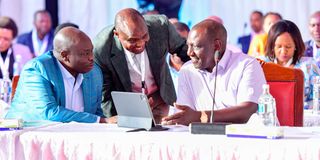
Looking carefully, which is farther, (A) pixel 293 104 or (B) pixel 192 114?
(A) pixel 293 104

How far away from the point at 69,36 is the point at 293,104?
4.28 ft

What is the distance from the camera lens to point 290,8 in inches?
342

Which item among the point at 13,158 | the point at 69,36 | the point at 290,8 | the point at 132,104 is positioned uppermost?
the point at 290,8

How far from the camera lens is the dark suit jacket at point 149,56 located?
4582 mm

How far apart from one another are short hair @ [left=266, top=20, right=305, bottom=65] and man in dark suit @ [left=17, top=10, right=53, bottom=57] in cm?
405

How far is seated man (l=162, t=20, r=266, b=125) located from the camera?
3967mm

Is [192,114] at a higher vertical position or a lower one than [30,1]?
lower

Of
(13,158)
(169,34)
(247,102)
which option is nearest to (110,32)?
(169,34)

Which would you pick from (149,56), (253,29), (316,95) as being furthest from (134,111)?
(253,29)

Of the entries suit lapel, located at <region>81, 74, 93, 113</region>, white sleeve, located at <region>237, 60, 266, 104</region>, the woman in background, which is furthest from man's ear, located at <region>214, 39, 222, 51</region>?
the woman in background

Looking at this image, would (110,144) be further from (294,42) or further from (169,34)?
(294,42)

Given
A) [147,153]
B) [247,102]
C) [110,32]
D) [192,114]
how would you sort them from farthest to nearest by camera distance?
[110,32] < [247,102] < [192,114] < [147,153]

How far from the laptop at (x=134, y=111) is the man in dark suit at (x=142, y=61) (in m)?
0.78

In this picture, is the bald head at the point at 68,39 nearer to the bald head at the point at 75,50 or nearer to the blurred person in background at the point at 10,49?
the bald head at the point at 75,50
